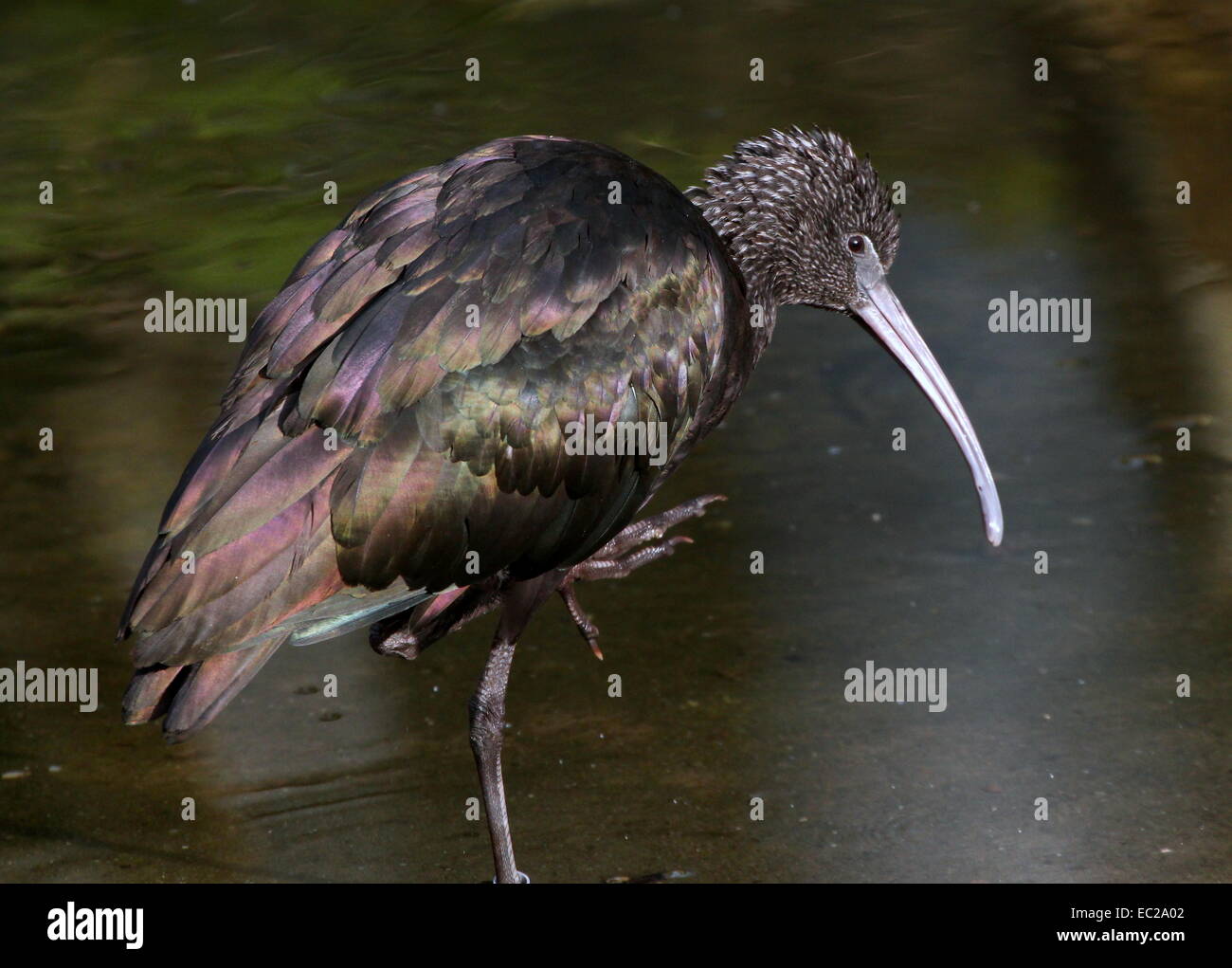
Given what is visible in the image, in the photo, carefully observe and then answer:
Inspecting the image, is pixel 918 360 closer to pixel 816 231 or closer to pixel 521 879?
pixel 816 231

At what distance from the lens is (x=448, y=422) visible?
447 cm

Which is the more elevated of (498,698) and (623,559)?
(623,559)

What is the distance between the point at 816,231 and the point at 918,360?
1.63 ft

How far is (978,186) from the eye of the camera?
30.3ft

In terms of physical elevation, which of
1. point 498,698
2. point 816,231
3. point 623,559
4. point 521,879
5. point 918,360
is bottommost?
point 521,879

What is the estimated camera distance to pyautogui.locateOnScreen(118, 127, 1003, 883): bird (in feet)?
14.4

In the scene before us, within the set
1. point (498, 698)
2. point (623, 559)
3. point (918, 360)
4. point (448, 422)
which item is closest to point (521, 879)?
point (498, 698)

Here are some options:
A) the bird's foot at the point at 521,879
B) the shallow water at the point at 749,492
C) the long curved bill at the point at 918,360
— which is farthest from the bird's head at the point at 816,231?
→ the bird's foot at the point at 521,879

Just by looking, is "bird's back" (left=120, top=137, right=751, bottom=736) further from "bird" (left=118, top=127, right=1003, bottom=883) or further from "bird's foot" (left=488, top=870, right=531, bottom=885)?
"bird's foot" (left=488, top=870, right=531, bottom=885)

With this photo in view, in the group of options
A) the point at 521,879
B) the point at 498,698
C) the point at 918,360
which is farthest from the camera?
→ the point at 918,360

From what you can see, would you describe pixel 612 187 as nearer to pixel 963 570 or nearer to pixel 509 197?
pixel 509 197

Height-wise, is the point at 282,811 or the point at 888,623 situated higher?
the point at 888,623

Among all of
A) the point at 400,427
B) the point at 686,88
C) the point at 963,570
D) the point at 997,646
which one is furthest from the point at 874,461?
the point at 686,88

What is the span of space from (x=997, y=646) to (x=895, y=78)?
19.0ft
